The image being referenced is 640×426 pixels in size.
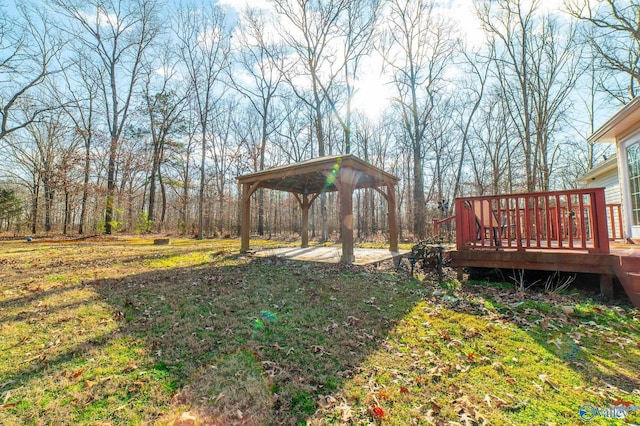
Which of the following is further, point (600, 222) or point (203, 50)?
point (203, 50)

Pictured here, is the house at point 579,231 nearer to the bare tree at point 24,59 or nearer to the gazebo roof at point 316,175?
the gazebo roof at point 316,175

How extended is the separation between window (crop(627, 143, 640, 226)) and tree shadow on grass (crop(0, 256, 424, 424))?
19.8 feet

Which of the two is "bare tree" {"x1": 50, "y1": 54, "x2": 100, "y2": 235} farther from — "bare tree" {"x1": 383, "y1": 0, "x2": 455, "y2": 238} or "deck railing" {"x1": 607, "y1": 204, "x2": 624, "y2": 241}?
"deck railing" {"x1": 607, "y1": 204, "x2": 624, "y2": 241}

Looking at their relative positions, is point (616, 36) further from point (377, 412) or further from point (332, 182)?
point (377, 412)

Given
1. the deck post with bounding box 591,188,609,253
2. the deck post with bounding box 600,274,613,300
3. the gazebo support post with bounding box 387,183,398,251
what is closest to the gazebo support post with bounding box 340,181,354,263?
the gazebo support post with bounding box 387,183,398,251

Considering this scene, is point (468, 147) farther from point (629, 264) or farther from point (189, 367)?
point (189, 367)

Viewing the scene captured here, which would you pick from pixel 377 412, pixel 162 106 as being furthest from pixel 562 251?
pixel 162 106

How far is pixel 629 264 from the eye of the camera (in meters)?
4.13

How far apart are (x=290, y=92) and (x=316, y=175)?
12.7 m

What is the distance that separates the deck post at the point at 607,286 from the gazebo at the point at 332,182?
4.74 m

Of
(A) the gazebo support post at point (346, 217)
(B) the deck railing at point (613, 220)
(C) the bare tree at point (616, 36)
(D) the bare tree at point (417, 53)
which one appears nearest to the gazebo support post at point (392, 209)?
(A) the gazebo support post at point (346, 217)

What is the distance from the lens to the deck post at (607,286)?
4438mm

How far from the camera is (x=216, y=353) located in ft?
9.05

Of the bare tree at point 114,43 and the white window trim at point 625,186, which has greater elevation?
the bare tree at point 114,43
